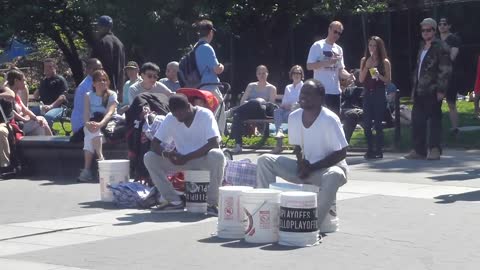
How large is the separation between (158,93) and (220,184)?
321 centimetres

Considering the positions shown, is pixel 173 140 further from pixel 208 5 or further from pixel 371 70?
pixel 208 5

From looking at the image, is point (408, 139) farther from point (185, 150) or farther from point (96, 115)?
point (185, 150)

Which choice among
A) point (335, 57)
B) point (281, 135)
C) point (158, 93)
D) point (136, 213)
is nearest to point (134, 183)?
point (136, 213)

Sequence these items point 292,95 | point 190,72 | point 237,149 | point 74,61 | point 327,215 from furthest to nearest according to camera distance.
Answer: point 74,61 → point 292,95 → point 237,149 → point 190,72 → point 327,215

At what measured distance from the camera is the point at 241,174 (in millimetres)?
11633

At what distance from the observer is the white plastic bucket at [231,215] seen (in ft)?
32.1

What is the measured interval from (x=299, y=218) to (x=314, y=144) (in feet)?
3.96

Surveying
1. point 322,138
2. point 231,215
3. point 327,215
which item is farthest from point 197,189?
point 327,215

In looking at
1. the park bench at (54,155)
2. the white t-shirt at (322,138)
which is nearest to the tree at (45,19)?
the park bench at (54,155)

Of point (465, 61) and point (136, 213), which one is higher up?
point (465, 61)

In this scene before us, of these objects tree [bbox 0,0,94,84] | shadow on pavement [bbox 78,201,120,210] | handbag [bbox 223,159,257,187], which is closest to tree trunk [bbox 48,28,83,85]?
tree [bbox 0,0,94,84]

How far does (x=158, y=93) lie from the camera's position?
14188mm

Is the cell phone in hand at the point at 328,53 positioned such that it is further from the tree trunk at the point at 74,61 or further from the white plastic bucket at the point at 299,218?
the tree trunk at the point at 74,61

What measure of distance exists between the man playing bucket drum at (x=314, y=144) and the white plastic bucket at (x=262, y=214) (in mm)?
612
